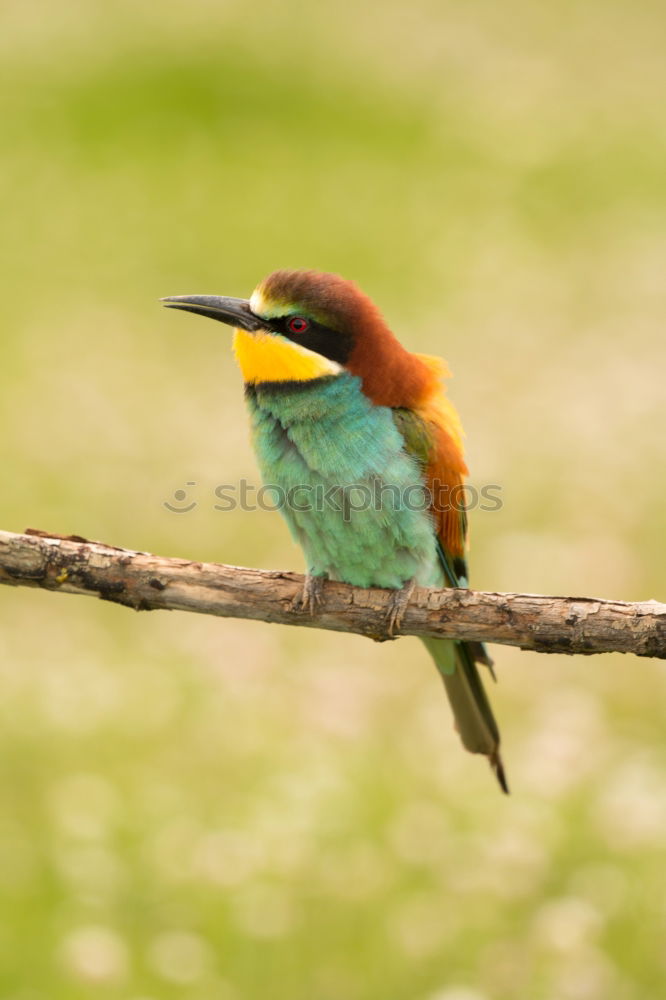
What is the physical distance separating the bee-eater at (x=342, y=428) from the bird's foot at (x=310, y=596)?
15 cm

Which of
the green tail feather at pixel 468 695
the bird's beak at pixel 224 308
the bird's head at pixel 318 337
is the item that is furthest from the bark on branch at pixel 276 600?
the bird's beak at pixel 224 308

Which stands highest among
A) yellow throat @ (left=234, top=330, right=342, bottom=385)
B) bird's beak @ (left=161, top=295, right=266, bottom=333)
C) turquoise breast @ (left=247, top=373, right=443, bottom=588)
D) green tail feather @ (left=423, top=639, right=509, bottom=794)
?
bird's beak @ (left=161, top=295, right=266, bottom=333)

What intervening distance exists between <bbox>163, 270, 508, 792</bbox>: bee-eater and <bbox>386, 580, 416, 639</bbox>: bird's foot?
10 centimetres

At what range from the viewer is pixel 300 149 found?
328 inches

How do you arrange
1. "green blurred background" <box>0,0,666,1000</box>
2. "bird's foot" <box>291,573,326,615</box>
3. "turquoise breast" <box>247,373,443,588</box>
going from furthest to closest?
"green blurred background" <box>0,0,666,1000</box>
"turquoise breast" <box>247,373,443,588</box>
"bird's foot" <box>291,573,326,615</box>

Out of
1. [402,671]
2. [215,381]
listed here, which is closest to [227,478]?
[215,381]

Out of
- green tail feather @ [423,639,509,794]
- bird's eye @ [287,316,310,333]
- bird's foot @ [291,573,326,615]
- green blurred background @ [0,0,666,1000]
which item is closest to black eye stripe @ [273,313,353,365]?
bird's eye @ [287,316,310,333]

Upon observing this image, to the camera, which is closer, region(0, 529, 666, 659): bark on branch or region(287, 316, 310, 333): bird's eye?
region(0, 529, 666, 659): bark on branch

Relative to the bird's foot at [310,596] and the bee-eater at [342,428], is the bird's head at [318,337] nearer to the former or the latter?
the bee-eater at [342,428]

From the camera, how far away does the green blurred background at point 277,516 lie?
3.17 meters

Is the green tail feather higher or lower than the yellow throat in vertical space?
lower

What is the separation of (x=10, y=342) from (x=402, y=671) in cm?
327

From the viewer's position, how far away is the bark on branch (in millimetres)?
2449

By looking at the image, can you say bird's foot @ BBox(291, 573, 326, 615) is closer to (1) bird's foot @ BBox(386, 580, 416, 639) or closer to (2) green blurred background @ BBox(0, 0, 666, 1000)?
(1) bird's foot @ BBox(386, 580, 416, 639)
